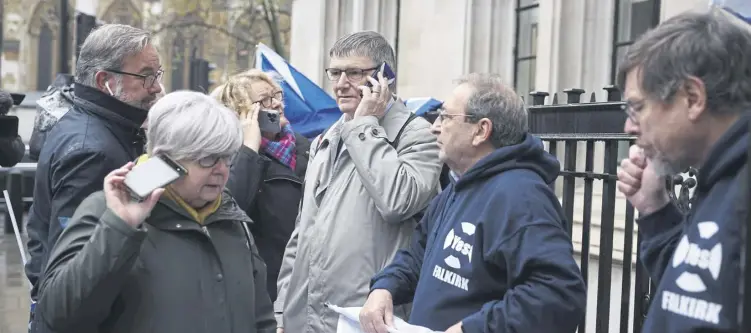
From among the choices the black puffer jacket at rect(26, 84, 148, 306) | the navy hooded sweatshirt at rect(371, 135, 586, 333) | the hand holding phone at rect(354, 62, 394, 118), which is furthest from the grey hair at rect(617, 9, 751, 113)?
the black puffer jacket at rect(26, 84, 148, 306)

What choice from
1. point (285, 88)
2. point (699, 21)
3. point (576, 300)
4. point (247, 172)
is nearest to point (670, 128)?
point (699, 21)

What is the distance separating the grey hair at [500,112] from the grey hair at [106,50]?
136cm

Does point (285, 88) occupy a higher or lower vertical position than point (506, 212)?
higher

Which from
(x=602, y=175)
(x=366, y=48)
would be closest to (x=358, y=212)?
Answer: (x=366, y=48)

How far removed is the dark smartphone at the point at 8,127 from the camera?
7.30 meters

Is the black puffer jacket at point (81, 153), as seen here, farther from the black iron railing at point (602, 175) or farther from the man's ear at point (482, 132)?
the black iron railing at point (602, 175)

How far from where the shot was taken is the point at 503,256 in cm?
315

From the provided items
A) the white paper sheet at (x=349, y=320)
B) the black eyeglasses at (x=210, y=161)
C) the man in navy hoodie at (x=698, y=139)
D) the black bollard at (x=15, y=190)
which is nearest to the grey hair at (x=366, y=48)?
the white paper sheet at (x=349, y=320)

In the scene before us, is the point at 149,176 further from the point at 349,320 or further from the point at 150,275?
the point at 349,320

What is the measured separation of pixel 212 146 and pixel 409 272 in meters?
1.06

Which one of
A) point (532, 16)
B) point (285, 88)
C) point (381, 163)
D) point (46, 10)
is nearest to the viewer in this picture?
point (381, 163)

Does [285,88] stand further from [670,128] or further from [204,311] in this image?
[670,128]

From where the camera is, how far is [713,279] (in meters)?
1.97

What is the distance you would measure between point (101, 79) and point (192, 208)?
1.14 metres
